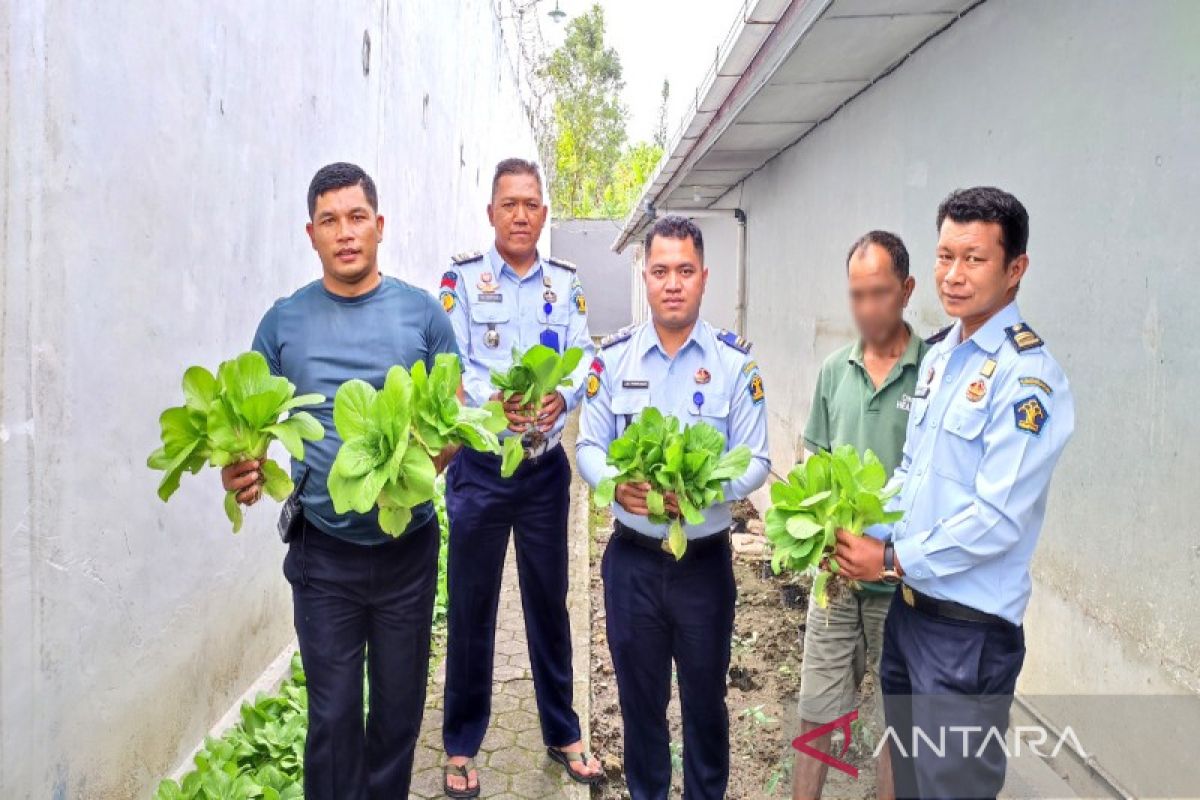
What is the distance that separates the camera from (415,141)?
24.7ft

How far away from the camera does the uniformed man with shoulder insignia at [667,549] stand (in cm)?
278

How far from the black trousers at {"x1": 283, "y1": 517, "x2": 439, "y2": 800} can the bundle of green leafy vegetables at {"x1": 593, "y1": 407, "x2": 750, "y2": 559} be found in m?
0.70

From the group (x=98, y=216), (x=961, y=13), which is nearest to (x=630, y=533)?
(x=98, y=216)

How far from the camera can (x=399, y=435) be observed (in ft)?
7.38

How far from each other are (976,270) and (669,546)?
3.99 ft

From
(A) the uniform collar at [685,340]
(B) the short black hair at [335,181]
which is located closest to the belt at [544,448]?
(A) the uniform collar at [685,340]

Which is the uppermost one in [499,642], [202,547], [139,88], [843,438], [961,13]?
[961,13]

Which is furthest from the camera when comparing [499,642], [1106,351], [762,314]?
[762,314]

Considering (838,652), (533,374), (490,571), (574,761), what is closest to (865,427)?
(838,652)

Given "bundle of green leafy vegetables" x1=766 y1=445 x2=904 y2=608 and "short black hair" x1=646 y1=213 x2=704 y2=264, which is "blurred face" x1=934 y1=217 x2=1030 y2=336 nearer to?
"bundle of green leafy vegetables" x1=766 y1=445 x2=904 y2=608

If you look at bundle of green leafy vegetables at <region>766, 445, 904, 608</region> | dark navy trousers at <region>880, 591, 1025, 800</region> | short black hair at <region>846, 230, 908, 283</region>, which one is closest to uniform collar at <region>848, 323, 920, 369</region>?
short black hair at <region>846, 230, 908, 283</region>

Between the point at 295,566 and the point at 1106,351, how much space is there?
9.63 feet

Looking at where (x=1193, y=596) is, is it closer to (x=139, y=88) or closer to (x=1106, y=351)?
(x=1106, y=351)

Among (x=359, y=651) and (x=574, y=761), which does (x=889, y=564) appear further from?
(x=574, y=761)
